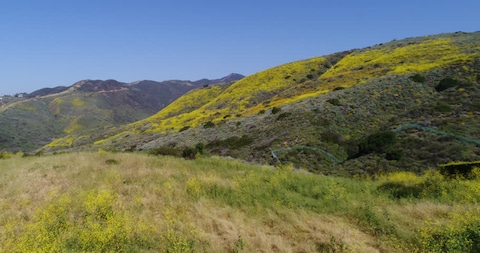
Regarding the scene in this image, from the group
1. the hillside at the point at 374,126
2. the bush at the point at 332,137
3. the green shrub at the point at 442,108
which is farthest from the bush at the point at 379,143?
the green shrub at the point at 442,108

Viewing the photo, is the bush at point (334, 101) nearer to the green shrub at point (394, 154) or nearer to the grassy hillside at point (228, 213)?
the green shrub at point (394, 154)

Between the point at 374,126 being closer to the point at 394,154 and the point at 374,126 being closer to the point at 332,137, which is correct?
the point at 332,137

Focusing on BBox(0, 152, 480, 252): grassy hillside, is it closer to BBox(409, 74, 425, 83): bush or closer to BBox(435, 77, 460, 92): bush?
BBox(435, 77, 460, 92): bush

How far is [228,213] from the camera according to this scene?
10.3m

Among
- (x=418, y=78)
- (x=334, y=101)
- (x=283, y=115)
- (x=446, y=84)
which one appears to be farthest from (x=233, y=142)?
(x=446, y=84)

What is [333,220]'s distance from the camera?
927 centimetres

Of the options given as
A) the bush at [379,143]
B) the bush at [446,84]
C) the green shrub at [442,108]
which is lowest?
the bush at [379,143]

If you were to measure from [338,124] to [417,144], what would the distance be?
1007cm

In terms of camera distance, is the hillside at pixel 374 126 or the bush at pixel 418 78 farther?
the bush at pixel 418 78

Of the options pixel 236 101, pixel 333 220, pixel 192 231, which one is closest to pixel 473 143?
pixel 333 220

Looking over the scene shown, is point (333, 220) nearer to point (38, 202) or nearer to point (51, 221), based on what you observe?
point (51, 221)

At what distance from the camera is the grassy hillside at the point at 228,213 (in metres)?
7.75

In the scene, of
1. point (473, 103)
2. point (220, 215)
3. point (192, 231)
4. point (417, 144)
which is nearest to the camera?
point (192, 231)

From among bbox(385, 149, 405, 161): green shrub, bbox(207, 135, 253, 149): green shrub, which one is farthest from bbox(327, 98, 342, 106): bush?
bbox(385, 149, 405, 161): green shrub
